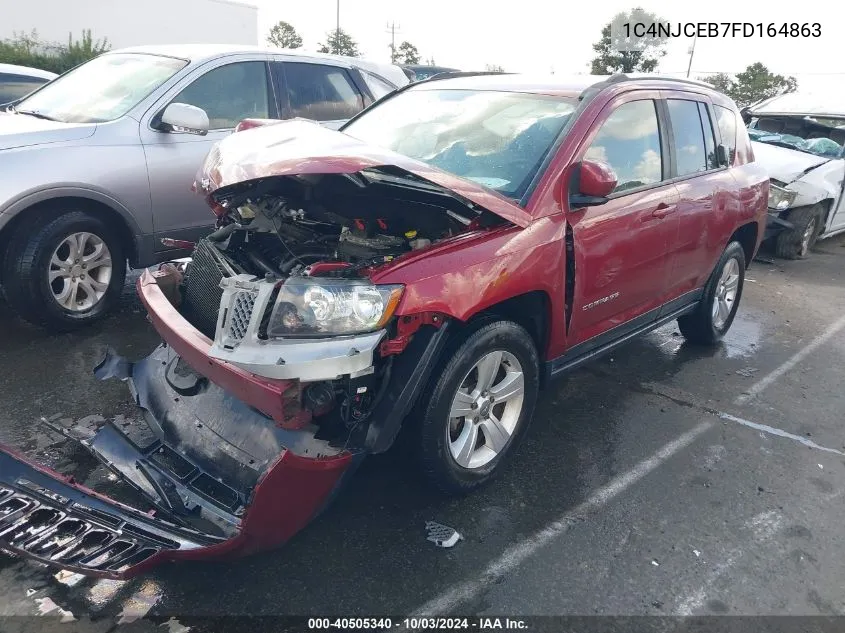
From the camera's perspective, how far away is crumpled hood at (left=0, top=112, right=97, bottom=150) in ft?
13.6

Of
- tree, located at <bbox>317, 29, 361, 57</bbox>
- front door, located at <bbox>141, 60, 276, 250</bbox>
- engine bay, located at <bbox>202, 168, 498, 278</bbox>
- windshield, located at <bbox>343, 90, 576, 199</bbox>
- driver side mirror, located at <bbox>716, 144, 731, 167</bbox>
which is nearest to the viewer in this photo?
engine bay, located at <bbox>202, 168, 498, 278</bbox>

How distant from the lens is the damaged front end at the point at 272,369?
2307mm

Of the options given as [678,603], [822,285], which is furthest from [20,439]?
[822,285]

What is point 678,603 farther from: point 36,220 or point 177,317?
point 36,220

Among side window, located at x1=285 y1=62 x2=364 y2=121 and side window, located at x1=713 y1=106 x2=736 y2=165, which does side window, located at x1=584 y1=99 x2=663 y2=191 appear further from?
side window, located at x1=285 y1=62 x2=364 y2=121

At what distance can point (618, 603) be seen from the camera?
2.52 metres

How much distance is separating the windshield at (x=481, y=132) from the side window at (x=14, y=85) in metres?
5.83

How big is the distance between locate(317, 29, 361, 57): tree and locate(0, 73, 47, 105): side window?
131 feet

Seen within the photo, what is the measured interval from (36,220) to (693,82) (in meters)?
4.52

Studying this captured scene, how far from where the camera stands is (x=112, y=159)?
448 cm

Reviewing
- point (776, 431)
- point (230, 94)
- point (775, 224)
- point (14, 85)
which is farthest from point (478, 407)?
point (14, 85)

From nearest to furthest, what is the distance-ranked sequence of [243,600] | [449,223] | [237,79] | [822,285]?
[243,600] < [449,223] < [237,79] < [822,285]

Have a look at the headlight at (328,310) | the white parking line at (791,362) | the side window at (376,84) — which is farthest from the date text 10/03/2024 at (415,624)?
the side window at (376,84)

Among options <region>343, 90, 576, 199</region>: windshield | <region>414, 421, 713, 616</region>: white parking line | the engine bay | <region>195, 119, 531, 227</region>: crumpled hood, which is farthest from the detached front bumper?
the engine bay
